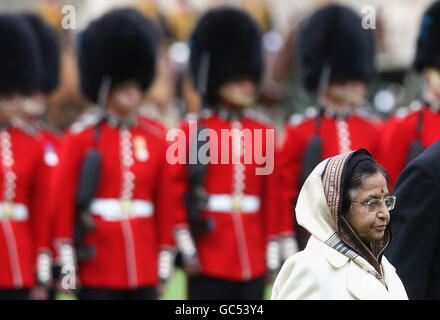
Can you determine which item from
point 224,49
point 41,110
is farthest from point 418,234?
point 41,110

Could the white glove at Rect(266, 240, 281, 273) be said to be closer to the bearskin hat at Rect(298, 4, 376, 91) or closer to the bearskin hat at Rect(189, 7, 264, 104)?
the bearskin hat at Rect(189, 7, 264, 104)

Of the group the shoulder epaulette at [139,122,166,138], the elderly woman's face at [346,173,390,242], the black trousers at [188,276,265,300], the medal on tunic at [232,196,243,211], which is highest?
the shoulder epaulette at [139,122,166,138]

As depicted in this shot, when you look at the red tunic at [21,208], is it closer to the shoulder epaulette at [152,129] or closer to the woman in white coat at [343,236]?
the shoulder epaulette at [152,129]

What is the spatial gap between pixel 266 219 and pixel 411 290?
9.32 feet

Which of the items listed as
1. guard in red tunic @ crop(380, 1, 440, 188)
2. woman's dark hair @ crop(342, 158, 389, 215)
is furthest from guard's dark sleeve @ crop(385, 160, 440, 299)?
guard in red tunic @ crop(380, 1, 440, 188)

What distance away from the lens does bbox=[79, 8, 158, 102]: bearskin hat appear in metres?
6.71

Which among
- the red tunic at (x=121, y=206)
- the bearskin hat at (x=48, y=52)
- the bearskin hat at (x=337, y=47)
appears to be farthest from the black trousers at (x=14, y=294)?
the bearskin hat at (x=48, y=52)

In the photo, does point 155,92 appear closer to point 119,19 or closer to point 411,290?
point 119,19

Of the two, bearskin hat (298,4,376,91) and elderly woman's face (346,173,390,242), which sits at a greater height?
bearskin hat (298,4,376,91)

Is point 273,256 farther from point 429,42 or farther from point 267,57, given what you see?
point 267,57

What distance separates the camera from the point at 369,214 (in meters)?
3.27

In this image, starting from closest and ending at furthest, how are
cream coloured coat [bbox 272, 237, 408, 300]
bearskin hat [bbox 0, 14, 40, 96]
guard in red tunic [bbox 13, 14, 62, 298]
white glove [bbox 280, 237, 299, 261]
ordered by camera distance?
cream coloured coat [bbox 272, 237, 408, 300], guard in red tunic [bbox 13, 14, 62, 298], white glove [bbox 280, 237, 299, 261], bearskin hat [bbox 0, 14, 40, 96]

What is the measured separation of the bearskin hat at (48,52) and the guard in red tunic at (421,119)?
9.74 feet

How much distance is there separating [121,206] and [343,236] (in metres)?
3.10
